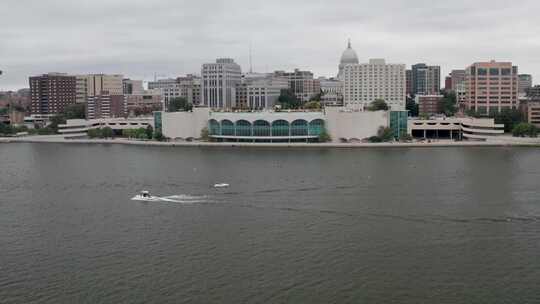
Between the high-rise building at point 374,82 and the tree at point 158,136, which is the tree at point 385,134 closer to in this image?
the tree at point 158,136

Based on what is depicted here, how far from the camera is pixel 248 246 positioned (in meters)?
14.8

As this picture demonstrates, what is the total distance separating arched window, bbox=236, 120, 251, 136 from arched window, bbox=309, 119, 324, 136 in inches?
145

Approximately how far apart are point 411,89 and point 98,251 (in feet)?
242

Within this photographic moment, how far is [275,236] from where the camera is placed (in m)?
15.6

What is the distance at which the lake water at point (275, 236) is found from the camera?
12.1m

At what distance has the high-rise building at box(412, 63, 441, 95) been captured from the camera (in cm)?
8550

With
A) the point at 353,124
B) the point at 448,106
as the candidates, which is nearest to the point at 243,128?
the point at 353,124

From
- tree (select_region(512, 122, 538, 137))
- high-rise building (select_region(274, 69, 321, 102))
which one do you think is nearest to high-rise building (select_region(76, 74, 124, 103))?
high-rise building (select_region(274, 69, 321, 102))

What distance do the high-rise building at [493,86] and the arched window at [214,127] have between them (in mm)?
21294

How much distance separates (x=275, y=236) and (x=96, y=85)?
5748 centimetres

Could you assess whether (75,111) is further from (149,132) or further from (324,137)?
→ (324,137)

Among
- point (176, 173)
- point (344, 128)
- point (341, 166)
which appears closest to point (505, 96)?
point (344, 128)

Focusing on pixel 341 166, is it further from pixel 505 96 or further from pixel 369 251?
pixel 505 96

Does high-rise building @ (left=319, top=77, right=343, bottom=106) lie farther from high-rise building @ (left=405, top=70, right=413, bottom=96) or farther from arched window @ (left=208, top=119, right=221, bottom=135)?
arched window @ (left=208, top=119, right=221, bottom=135)
